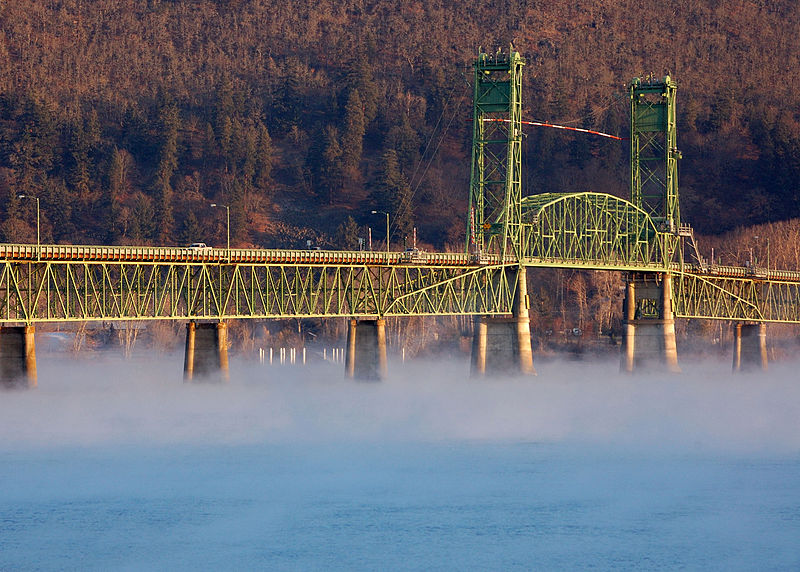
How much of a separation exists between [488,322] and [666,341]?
29.2 m

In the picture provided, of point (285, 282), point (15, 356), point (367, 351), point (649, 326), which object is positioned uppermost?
point (285, 282)

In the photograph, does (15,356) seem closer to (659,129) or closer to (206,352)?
(206,352)

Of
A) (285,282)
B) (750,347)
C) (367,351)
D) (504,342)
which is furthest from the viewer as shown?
(750,347)

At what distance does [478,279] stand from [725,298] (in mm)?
51693

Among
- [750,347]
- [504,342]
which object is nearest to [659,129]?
[750,347]

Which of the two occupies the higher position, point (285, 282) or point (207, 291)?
point (285, 282)

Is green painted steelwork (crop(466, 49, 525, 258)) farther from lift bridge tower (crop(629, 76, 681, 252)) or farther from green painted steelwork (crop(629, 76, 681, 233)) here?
lift bridge tower (crop(629, 76, 681, 252))

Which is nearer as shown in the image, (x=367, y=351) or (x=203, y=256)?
(x=203, y=256)

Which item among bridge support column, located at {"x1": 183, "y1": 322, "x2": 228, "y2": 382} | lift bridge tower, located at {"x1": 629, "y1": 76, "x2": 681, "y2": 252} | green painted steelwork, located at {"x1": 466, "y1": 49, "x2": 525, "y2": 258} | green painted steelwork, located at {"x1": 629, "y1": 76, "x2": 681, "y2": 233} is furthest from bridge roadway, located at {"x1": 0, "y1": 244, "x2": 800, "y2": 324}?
green painted steelwork, located at {"x1": 629, "y1": 76, "x2": 681, "y2": 233}

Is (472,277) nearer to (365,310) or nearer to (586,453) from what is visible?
(365,310)

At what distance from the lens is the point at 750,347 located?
602 ft

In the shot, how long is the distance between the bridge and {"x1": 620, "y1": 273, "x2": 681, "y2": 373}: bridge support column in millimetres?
166

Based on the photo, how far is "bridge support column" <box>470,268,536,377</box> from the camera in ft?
474

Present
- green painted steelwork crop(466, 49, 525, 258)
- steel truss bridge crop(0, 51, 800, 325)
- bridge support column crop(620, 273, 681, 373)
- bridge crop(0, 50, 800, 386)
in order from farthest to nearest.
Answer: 1. bridge support column crop(620, 273, 681, 373)
2. green painted steelwork crop(466, 49, 525, 258)
3. steel truss bridge crop(0, 51, 800, 325)
4. bridge crop(0, 50, 800, 386)
